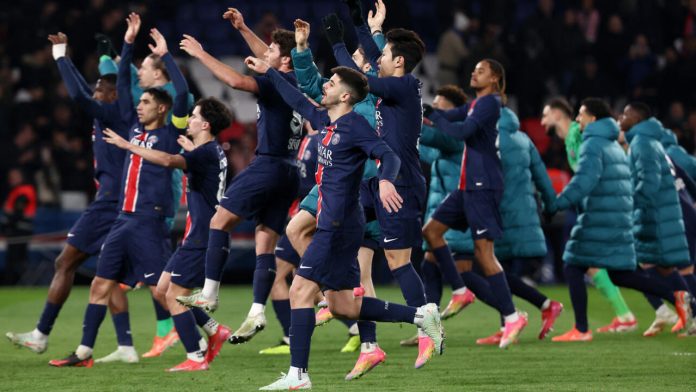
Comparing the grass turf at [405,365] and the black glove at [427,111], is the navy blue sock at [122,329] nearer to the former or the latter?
the grass turf at [405,365]

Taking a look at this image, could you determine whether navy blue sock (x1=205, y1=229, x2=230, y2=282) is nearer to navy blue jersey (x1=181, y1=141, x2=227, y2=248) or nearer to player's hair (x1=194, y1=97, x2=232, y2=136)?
navy blue jersey (x1=181, y1=141, x2=227, y2=248)

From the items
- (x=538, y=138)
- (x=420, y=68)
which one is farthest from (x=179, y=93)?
(x=420, y=68)

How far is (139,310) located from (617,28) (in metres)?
9.87

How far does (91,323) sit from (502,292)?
10.4ft

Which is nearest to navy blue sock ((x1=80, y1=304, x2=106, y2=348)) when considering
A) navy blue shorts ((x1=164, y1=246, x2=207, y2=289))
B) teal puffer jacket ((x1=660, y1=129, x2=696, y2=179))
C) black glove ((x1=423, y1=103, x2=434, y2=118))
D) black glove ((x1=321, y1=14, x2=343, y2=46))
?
navy blue shorts ((x1=164, y1=246, x2=207, y2=289))

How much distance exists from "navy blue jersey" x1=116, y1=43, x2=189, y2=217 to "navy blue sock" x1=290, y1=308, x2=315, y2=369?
221cm

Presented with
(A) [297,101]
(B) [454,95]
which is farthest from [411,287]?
(B) [454,95]

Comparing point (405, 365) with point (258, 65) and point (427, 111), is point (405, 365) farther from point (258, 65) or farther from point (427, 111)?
point (258, 65)

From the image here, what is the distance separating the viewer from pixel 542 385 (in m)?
7.75

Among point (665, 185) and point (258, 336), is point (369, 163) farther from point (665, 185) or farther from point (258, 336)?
point (665, 185)

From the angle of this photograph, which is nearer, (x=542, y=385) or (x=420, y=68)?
(x=542, y=385)

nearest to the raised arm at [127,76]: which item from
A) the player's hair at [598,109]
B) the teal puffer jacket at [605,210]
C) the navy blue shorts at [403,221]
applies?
the navy blue shorts at [403,221]

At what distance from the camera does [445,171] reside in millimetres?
11039

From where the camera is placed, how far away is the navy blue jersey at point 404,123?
28.0 ft
